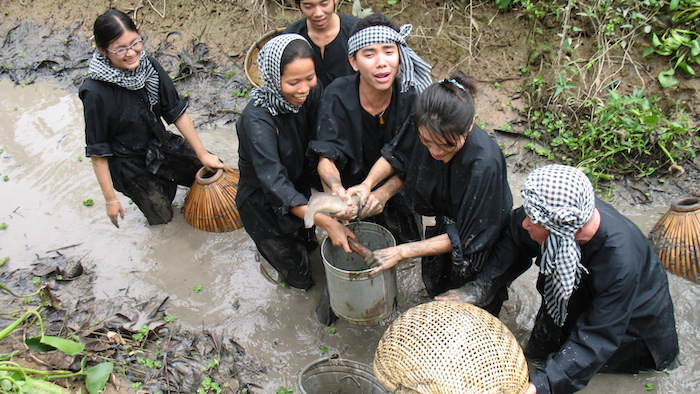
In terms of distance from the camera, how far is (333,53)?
13.6ft

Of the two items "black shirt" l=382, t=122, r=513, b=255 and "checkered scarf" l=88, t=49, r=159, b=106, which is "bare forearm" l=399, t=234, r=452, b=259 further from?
"checkered scarf" l=88, t=49, r=159, b=106

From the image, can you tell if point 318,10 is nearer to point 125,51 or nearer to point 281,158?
point 281,158

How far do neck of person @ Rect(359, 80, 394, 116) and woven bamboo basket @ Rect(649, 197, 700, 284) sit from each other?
6.78ft

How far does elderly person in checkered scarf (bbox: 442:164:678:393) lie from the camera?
2.46 metres

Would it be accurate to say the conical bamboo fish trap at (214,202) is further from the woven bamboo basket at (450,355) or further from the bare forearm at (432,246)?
the woven bamboo basket at (450,355)

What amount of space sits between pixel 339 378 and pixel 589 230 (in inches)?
60.9

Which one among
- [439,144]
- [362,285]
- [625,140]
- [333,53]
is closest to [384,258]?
[362,285]

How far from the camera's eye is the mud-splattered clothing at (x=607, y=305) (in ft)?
8.50

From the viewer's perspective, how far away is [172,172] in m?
4.59

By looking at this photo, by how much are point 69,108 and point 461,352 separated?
18.3ft

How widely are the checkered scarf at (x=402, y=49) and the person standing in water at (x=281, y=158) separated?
0.96 feet

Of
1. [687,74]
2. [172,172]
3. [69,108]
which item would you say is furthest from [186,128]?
[687,74]

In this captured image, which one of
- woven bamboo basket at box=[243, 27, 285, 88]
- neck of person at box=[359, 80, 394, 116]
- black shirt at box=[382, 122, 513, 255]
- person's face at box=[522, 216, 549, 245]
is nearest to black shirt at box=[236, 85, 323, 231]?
neck of person at box=[359, 80, 394, 116]

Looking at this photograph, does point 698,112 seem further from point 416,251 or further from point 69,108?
point 69,108
